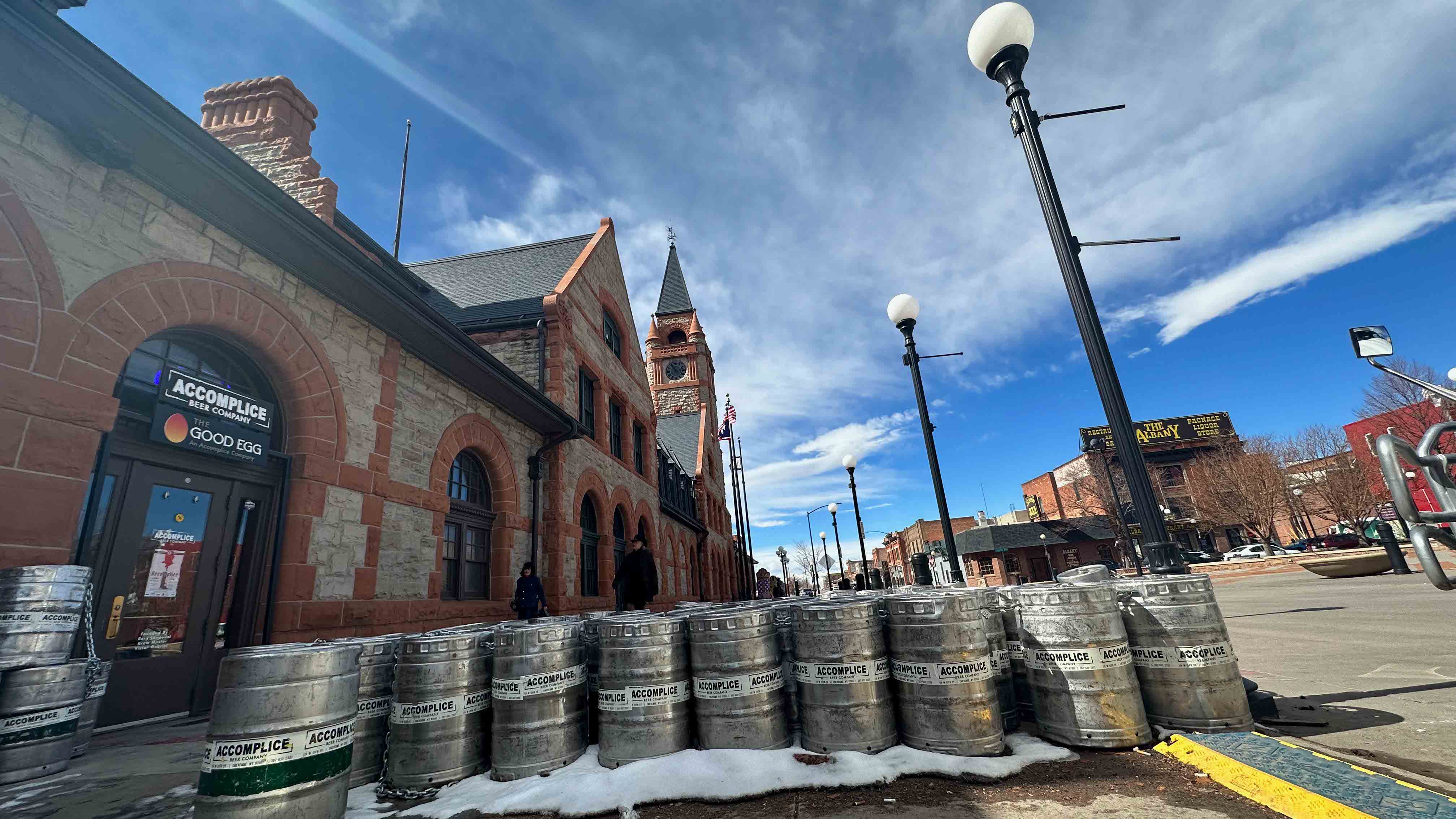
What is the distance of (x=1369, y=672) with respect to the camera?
188 inches

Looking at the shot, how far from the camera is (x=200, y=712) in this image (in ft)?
15.9

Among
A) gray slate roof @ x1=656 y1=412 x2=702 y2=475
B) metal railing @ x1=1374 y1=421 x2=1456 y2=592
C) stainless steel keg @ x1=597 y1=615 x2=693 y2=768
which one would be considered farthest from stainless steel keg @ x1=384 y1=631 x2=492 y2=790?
gray slate roof @ x1=656 y1=412 x2=702 y2=475

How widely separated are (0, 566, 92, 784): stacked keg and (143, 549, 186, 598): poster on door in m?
1.26

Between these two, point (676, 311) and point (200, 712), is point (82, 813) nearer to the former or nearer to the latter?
point (200, 712)

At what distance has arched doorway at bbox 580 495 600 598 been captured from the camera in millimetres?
11750

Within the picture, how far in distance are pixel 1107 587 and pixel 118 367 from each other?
7002 mm

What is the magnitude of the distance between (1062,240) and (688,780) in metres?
5.04

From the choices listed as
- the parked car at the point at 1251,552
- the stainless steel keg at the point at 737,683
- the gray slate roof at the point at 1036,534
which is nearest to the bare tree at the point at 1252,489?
the parked car at the point at 1251,552

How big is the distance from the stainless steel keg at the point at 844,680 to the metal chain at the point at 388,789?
7.22ft

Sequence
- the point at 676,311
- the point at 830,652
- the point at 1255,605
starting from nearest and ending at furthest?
the point at 830,652 → the point at 1255,605 → the point at 676,311

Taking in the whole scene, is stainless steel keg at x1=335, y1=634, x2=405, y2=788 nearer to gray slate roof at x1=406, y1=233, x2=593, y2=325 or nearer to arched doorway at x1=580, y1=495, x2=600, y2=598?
arched doorway at x1=580, y1=495, x2=600, y2=598

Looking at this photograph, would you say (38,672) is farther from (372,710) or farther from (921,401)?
(921,401)

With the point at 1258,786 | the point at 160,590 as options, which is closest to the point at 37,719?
the point at 160,590

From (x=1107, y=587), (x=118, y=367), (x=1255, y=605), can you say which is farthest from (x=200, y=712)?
(x=1255, y=605)
